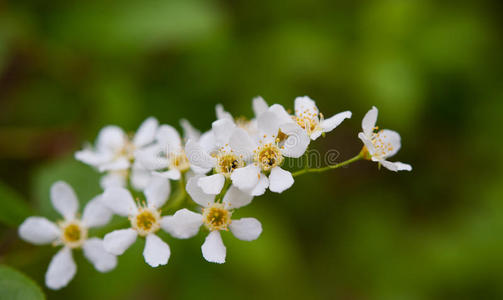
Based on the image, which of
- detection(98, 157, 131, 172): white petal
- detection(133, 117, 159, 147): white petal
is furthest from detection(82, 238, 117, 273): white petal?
detection(133, 117, 159, 147): white petal

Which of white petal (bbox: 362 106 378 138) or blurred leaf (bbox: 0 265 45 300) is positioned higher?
white petal (bbox: 362 106 378 138)

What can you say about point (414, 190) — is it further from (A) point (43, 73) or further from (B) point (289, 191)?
(A) point (43, 73)

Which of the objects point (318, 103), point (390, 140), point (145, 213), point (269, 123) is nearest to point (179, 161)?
point (145, 213)

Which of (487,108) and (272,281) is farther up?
(487,108)

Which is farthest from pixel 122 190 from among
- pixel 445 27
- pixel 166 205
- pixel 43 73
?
pixel 445 27

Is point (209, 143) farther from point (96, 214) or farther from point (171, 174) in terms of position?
point (96, 214)

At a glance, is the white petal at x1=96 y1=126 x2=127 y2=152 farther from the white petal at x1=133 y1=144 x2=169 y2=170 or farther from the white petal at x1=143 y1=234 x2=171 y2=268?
the white petal at x1=143 y1=234 x2=171 y2=268
